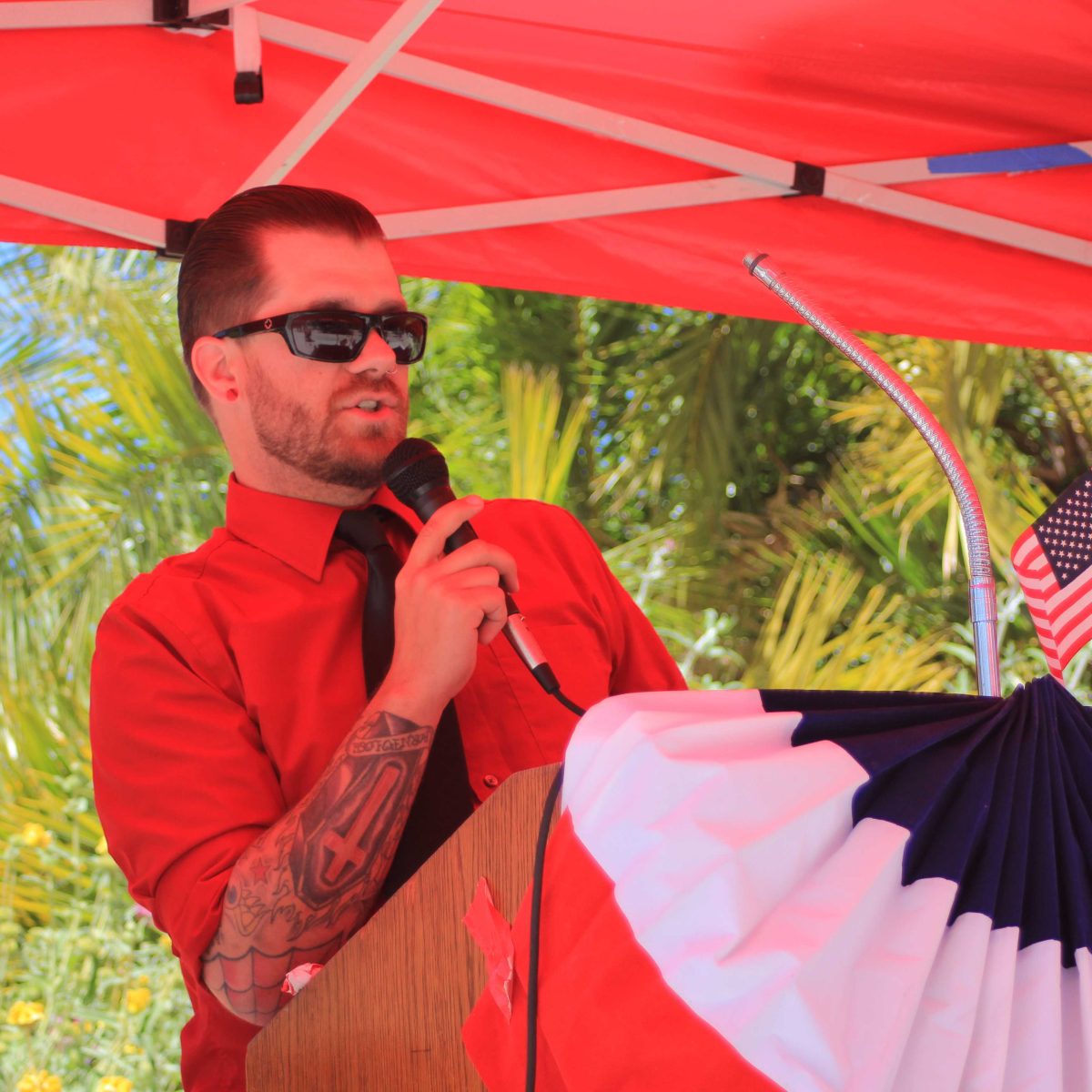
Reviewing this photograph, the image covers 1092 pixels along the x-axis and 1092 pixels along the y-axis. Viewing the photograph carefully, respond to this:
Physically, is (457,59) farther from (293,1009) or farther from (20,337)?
(20,337)

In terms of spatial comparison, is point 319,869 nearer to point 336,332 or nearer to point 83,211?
point 336,332

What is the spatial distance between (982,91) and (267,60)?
4.43ft

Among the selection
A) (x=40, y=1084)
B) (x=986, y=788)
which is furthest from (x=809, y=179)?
(x=40, y=1084)

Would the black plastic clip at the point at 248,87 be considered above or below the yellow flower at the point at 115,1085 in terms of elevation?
above

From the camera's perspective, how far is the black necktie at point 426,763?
1873mm

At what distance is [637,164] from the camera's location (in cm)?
301

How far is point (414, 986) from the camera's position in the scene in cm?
144

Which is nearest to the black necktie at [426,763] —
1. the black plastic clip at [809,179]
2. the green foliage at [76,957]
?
the black plastic clip at [809,179]

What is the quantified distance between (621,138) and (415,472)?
1.22 m

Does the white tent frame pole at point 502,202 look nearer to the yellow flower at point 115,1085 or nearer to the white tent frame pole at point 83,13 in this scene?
the white tent frame pole at point 83,13

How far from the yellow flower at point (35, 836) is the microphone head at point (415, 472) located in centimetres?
388

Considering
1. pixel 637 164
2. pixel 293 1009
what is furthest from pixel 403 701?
pixel 637 164

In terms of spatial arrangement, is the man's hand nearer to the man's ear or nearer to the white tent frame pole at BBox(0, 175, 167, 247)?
the man's ear

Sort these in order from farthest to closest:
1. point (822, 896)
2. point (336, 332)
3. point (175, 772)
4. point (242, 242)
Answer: point (242, 242), point (336, 332), point (175, 772), point (822, 896)
